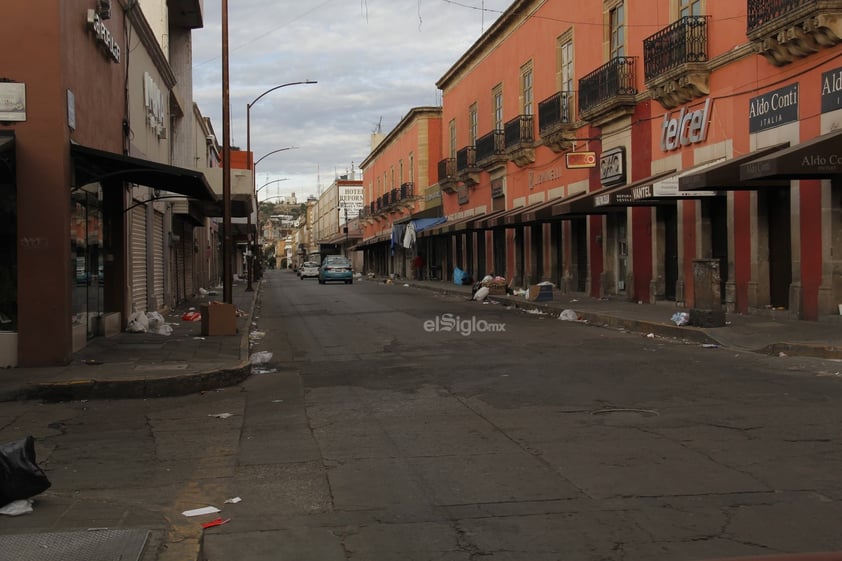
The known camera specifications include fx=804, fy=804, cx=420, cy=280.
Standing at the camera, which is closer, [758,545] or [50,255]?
[758,545]

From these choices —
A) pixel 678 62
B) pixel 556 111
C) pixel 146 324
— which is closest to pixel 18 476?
pixel 146 324

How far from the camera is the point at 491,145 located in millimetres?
37156

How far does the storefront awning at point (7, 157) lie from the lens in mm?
10484

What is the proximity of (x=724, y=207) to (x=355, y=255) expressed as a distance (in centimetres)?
8098

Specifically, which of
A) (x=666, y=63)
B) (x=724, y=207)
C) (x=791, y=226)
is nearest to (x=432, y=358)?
(x=791, y=226)

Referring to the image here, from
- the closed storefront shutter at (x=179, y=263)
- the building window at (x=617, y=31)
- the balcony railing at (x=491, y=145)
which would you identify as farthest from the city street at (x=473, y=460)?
the balcony railing at (x=491, y=145)

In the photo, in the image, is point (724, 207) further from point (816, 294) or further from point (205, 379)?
point (205, 379)

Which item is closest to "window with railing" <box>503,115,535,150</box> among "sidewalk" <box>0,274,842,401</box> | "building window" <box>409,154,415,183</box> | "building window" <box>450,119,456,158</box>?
"sidewalk" <box>0,274,842,401</box>

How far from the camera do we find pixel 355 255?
3893 inches

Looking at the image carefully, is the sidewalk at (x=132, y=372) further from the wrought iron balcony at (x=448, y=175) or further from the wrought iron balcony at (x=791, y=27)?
the wrought iron balcony at (x=448, y=175)

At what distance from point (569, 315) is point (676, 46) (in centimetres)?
729

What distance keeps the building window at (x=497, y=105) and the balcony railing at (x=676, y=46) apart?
15.8 meters

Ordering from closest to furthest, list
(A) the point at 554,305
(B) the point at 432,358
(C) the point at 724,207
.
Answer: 1. (B) the point at 432,358
2. (C) the point at 724,207
3. (A) the point at 554,305

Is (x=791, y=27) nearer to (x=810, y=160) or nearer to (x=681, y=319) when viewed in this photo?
(x=810, y=160)
